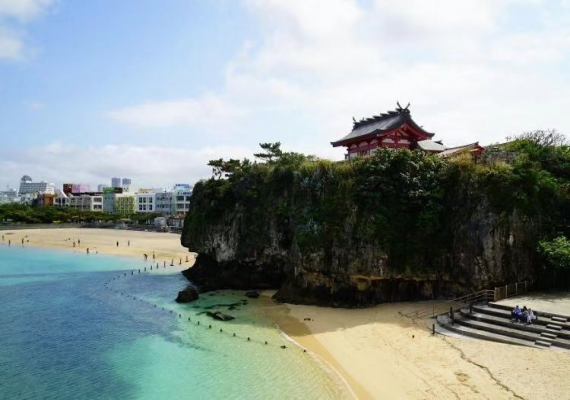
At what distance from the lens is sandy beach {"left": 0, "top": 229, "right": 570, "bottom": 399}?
1731 centimetres

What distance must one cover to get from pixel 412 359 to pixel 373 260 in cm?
1050

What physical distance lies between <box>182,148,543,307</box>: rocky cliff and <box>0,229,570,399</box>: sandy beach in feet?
7.95

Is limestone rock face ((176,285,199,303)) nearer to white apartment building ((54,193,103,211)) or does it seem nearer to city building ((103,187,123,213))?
city building ((103,187,123,213))

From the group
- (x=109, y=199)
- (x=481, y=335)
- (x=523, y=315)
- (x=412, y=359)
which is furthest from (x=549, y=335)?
(x=109, y=199)

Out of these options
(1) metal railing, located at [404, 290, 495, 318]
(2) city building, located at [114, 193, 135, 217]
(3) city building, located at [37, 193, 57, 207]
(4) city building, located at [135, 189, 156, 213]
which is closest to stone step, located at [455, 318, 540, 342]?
(1) metal railing, located at [404, 290, 495, 318]

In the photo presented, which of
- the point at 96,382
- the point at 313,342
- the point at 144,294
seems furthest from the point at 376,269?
the point at 144,294

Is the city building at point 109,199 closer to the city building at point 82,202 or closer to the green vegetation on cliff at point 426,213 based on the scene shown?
the city building at point 82,202

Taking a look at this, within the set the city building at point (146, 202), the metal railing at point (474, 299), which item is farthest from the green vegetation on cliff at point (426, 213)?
the city building at point (146, 202)

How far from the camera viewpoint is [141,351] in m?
24.1

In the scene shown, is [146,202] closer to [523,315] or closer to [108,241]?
[108,241]

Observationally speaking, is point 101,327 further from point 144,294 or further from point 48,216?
point 48,216

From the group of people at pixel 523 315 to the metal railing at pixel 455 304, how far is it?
10.4 ft

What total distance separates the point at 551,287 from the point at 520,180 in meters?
7.22

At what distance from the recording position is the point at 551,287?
2739 cm
